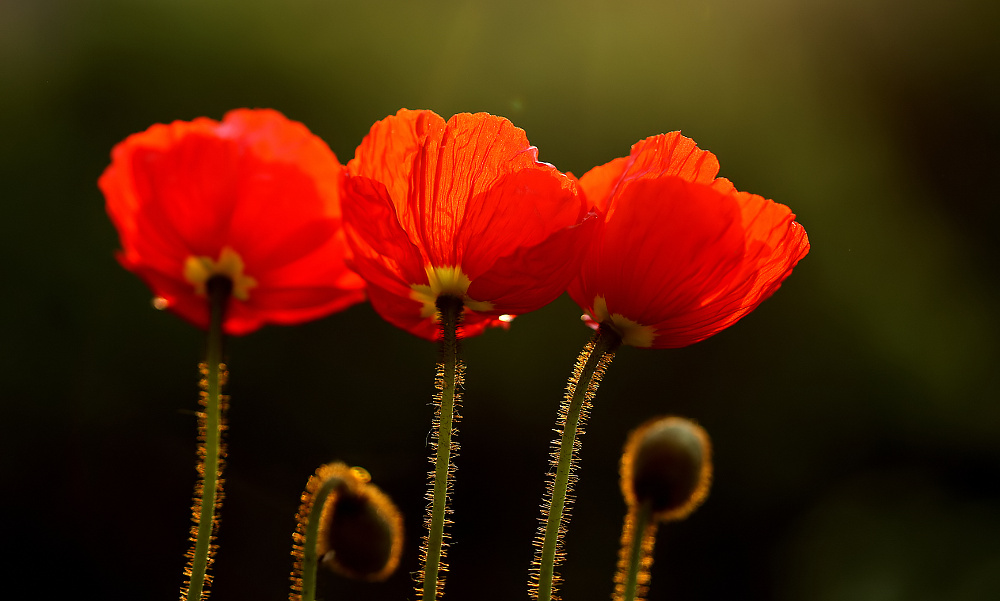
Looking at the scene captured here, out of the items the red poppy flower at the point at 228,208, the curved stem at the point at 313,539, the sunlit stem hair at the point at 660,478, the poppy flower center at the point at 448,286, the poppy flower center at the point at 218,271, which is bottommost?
the curved stem at the point at 313,539

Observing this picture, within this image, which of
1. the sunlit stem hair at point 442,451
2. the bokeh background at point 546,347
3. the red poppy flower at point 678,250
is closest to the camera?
the sunlit stem hair at point 442,451

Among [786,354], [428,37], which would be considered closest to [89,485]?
[428,37]

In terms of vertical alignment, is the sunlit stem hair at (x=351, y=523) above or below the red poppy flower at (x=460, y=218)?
below

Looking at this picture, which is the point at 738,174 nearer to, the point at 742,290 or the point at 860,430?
the point at 860,430

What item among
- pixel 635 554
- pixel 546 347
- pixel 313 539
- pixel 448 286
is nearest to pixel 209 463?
pixel 313 539

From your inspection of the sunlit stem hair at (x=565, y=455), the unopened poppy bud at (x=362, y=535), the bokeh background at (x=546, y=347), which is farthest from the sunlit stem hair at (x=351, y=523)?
the bokeh background at (x=546, y=347)

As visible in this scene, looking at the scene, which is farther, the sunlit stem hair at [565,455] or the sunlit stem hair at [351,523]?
the sunlit stem hair at [351,523]

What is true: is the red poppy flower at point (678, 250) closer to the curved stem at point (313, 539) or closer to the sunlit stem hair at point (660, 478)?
the sunlit stem hair at point (660, 478)
